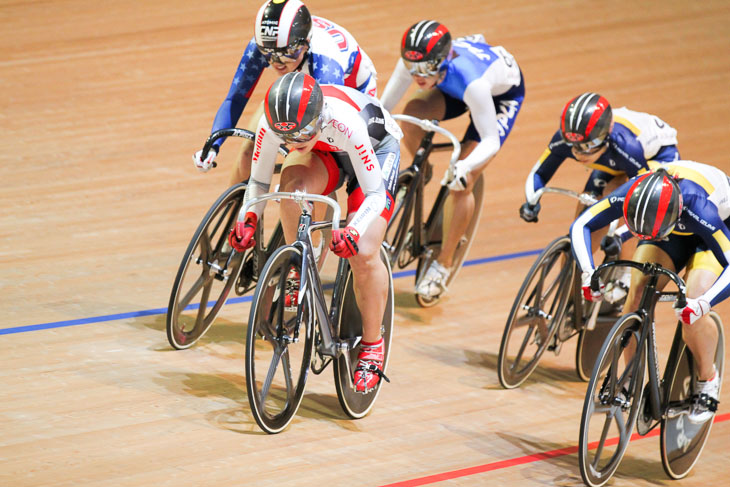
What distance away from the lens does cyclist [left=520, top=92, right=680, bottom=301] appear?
450cm

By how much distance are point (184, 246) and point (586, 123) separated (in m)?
2.19

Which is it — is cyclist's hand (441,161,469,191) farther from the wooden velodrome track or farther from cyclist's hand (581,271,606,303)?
cyclist's hand (581,271,606,303)

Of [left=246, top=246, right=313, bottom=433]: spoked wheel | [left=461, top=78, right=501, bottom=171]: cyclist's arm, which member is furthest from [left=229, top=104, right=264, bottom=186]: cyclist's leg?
[left=461, top=78, right=501, bottom=171]: cyclist's arm

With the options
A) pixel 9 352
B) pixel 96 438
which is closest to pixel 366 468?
pixel 96 438

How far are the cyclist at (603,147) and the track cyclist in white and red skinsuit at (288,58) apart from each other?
805 millimetres

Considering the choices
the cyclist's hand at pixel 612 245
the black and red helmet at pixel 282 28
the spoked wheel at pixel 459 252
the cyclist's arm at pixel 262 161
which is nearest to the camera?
the cyclist's arm at pixel 262 161

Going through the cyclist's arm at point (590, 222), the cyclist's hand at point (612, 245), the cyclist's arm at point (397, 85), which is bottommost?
the cyclist's hand at point (612, 245)

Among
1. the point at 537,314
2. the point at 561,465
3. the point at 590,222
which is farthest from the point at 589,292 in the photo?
the point at 537,314

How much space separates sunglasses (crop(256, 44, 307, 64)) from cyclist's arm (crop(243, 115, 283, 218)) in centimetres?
45

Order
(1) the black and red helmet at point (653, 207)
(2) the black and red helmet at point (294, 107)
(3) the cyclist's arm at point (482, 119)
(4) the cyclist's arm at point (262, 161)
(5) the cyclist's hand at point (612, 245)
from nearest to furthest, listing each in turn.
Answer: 1. (2) the black and red helmet at point (294, 107)
2. (1) the black and red helmet at point (653, 207)
3. (4) the cyclist's arm at point (262, 161)
4. (5) the cyclist's hand at point (612, 245)
5. (3) the cyclist's arm at point (482, 119)

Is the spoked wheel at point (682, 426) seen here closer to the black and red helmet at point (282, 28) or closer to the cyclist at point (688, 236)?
the cyclist at point (688, 236)

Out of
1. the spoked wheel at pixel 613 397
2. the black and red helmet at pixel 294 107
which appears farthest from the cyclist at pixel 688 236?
the black and red helmet at pixel 294 107

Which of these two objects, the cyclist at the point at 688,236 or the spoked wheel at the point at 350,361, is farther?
the spoked wheel at the point at 350,361

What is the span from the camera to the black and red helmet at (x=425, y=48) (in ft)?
16.2
